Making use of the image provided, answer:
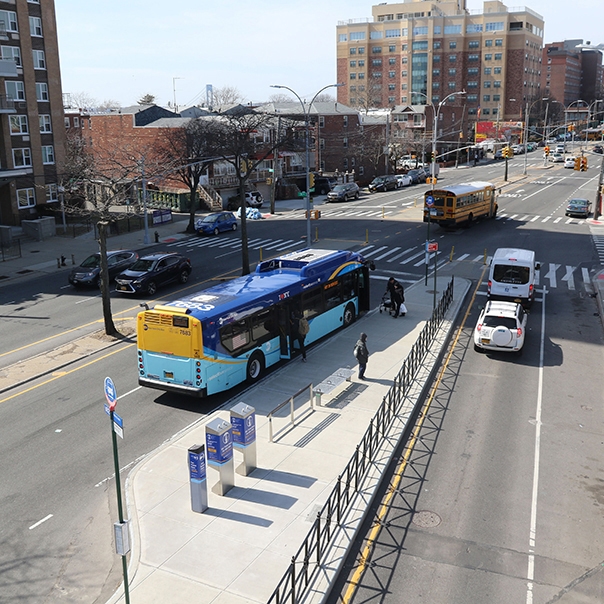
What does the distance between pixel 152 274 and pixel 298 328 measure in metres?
13.2

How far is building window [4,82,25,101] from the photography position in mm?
52562

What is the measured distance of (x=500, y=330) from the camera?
22578 mm

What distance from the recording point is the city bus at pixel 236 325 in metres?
17.9

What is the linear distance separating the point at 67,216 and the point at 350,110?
4634 centimetres

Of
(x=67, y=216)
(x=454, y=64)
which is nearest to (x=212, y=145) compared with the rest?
(x=67, y=216)

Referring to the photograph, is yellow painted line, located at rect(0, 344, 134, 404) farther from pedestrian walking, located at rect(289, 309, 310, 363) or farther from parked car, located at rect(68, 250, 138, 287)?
parked car, located at rect(68, 250, 138, 287)

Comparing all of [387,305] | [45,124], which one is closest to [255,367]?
[387,305]

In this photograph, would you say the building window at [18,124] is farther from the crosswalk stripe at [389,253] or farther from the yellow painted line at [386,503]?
the yellow painted line at [386,503]

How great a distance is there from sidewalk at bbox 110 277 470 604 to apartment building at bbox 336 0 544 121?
142 metres

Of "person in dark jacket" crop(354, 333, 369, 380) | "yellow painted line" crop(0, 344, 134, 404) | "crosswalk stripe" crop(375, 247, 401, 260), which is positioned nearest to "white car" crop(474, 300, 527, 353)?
"person in dark jacket" crop(354, 333, 369, 380)

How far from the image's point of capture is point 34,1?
177 ft

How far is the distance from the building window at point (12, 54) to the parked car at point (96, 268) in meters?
25.6

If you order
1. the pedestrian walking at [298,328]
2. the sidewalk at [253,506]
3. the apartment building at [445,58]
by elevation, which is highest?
the apartment building at [445,58]

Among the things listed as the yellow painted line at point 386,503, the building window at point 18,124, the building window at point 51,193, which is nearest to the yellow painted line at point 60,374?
the yellow painted line at point 386,503
